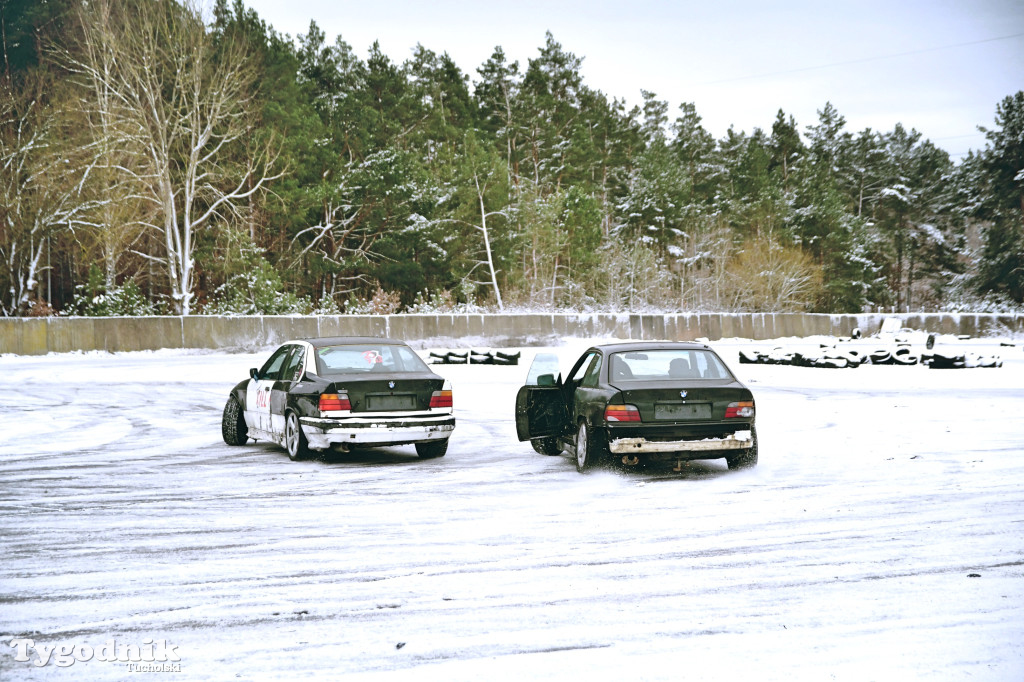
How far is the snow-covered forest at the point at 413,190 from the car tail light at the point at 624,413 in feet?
101

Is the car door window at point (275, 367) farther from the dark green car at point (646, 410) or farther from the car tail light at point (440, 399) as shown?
the dark green car at point (646, 410)

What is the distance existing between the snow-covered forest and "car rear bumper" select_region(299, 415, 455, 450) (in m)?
28.2

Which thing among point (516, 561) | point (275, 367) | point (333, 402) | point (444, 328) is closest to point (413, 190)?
point (444, 328)

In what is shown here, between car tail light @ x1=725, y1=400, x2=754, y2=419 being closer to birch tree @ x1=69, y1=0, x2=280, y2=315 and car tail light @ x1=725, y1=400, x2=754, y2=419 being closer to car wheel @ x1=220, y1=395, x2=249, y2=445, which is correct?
car wheel @ x1=220, y1=395, x2=249, y2=445

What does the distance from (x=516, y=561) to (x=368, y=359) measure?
19.2 ft

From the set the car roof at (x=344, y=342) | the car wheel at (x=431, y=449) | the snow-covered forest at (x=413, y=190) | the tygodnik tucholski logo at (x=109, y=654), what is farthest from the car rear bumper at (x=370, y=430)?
the snow-covered forest at (x=413, y=190)

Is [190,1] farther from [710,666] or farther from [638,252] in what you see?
[710,666]

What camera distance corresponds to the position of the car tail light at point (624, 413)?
1001cm

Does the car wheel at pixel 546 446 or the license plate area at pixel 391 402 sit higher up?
the license plate area at pixel 391 402

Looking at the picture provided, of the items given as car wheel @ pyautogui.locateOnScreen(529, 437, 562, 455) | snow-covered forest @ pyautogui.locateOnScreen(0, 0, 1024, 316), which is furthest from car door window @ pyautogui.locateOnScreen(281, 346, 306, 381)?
snow-covered forest @ pyautogui.locateOnScreen(0, 0, 1024, 316)

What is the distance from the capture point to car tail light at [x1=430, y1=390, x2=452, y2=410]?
11.6 metres

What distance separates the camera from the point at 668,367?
11102 millimetres

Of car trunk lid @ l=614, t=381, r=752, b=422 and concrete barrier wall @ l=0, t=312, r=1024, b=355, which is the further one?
concrete barrier wall @ l=0, t=312, r=1024, b=355

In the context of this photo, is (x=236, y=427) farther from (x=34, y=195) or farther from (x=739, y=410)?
(x=34, y=195)
